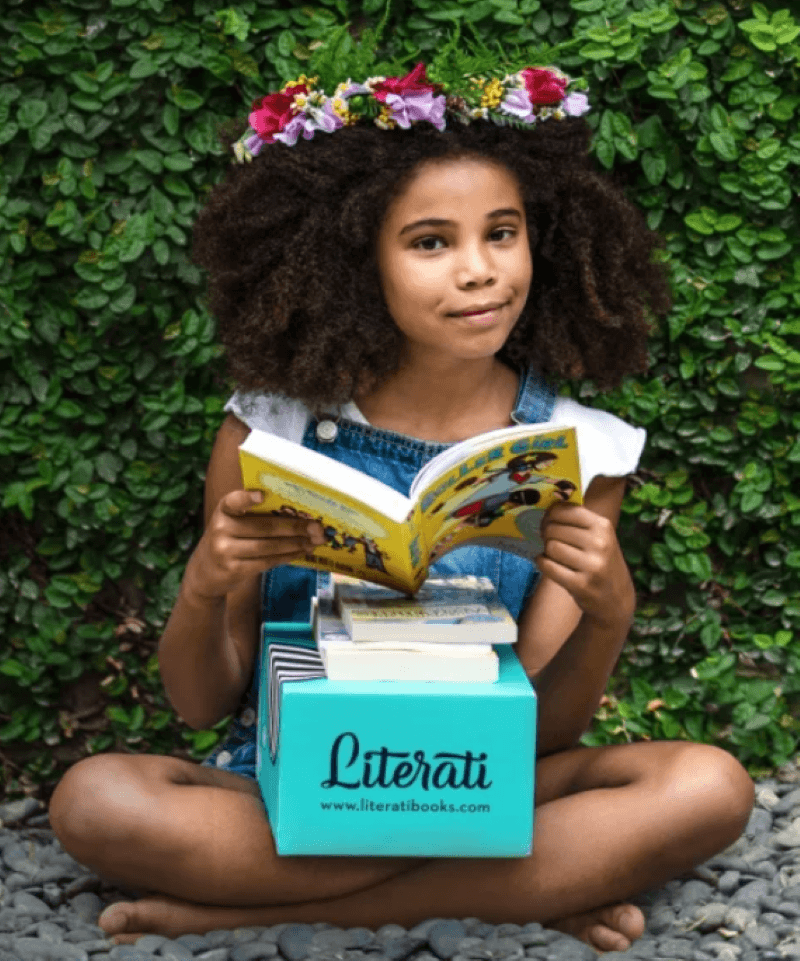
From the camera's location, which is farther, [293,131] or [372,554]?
[293,131]

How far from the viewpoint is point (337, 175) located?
8.27 ft

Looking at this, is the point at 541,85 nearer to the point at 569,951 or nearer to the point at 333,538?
the point at 333,538

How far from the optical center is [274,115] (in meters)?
2.54

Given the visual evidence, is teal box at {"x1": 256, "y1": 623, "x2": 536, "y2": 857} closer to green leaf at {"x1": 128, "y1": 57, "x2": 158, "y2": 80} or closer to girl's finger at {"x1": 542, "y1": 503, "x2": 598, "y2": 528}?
Answer: girl's finger at {"x1": 542, "y1": 503, "x2": 598, "y2": 528}

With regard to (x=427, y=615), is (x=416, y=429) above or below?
above

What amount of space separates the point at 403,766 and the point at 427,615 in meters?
0.20

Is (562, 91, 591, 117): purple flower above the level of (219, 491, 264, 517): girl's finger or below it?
above

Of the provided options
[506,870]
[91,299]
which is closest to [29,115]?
[91,299]

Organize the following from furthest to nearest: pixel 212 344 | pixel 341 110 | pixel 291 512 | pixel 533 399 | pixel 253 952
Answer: pixel 212 344, pixel 533 399, pixel 341 110, pixel 253 952, pixel 291 512

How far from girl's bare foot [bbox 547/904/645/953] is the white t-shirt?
0.66 m

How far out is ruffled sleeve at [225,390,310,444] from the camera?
265cm

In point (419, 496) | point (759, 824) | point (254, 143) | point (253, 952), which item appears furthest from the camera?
point (759, 824)

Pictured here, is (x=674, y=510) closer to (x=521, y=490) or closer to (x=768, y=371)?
(x=768, y=371)

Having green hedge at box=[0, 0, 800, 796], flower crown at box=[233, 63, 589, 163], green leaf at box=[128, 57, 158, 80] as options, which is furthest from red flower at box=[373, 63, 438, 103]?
green leaf at box=[128, 57, 158, 80]
